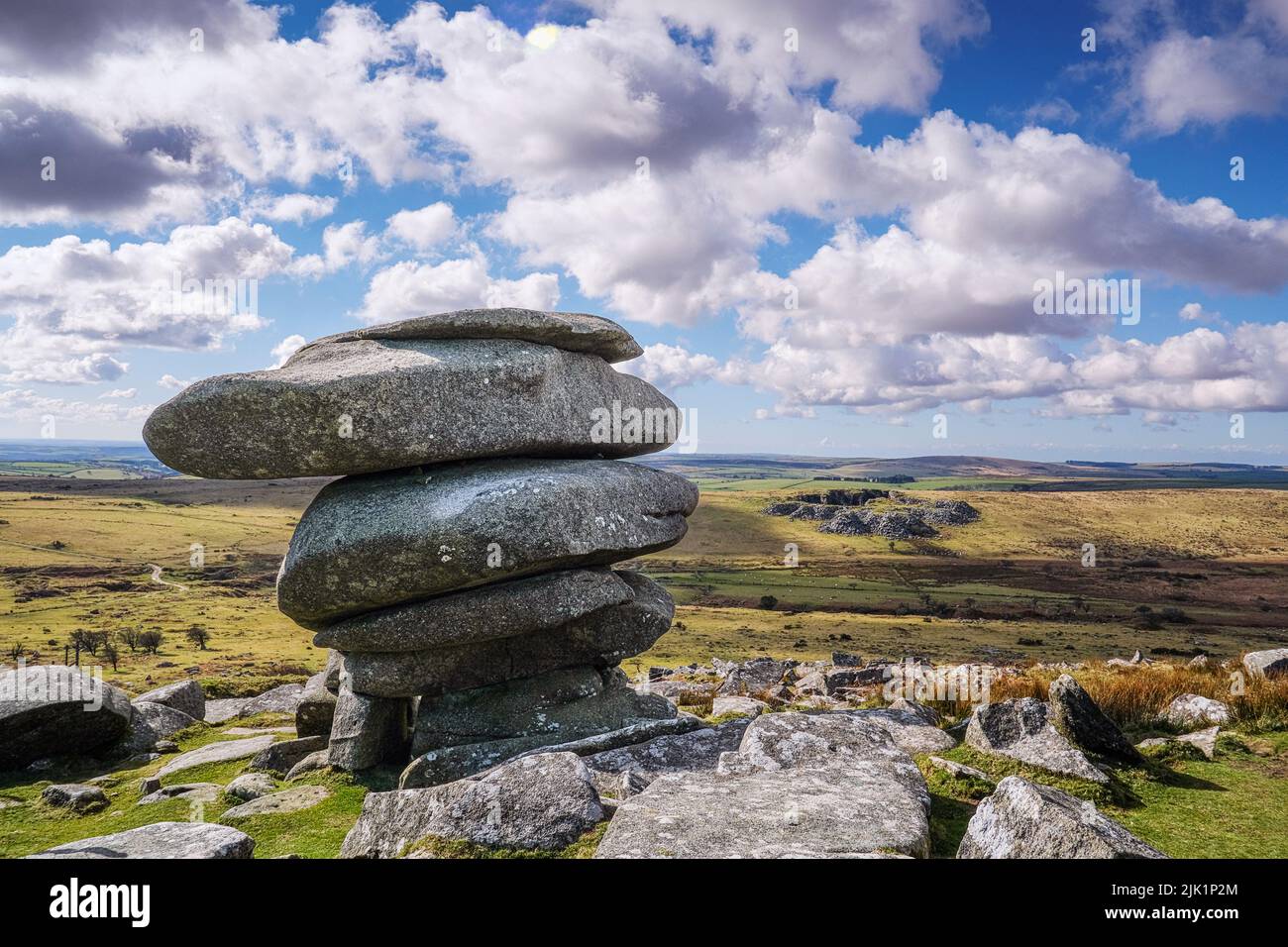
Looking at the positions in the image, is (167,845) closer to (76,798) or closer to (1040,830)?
(76,798)

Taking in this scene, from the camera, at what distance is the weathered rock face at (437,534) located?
47.2ft

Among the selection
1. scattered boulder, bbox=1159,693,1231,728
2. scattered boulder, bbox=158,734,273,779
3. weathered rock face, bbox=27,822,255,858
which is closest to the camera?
weathered rock face, bbox=27,822,255,858

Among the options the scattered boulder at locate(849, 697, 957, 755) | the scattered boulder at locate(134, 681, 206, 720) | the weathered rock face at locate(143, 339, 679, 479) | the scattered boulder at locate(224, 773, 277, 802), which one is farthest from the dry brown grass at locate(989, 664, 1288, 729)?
the scattered boulder at locate(134, 681, 206, 720)

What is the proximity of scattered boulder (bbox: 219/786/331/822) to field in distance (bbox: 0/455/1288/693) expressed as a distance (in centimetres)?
1729

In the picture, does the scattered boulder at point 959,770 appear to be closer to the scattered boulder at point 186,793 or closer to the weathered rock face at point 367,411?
the weathered rock face at point 367,411

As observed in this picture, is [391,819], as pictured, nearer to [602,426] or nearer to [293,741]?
[293,741]

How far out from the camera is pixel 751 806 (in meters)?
8.81

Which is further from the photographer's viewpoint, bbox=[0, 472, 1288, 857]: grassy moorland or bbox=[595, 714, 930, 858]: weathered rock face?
bbox=[0, 472, 1288, 857]: grassy moorland

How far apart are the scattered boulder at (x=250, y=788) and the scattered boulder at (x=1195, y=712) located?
665 inches

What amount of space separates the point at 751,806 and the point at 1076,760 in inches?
204

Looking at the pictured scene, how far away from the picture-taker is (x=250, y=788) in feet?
44.7

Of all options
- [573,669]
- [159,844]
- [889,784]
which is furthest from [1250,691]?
[159,844]

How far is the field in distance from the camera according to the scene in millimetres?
58156

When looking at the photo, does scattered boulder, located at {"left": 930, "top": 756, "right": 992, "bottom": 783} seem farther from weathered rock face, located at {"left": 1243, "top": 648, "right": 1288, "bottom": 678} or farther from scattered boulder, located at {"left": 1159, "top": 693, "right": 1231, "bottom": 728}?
weathered rock face, located at {"left": 1243, "top": 648, "right": 1288, "bottom": 678}
